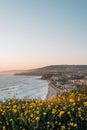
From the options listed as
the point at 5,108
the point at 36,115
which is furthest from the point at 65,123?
the point at 5,108

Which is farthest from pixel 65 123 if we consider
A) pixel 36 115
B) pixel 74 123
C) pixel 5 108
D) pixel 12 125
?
pixel 5 108

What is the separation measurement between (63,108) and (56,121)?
2.86 feet

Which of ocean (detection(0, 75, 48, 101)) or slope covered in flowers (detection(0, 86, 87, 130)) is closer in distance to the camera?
slope covered in flowers (detection(0, 86, 87, 130))

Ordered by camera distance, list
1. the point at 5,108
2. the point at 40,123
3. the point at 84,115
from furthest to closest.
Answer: the point at 5,108 < the point at 84,115 < the point at 40,123

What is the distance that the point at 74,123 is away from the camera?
32.8 feet

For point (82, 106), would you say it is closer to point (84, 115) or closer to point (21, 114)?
point (84, 115)

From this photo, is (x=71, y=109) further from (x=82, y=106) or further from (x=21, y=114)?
(x=21, y=114)

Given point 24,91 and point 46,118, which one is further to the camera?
point 24,91

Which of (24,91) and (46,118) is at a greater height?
(46,118)

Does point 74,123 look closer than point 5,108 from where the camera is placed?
Yes

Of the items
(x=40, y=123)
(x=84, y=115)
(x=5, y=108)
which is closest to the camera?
(x=40, y=123)

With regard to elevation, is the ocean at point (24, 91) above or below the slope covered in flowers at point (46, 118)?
below

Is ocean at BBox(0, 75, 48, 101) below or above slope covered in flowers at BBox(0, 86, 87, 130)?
below

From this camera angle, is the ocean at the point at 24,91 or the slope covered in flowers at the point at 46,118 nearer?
the slope covered in flowers at the point at 46,118
